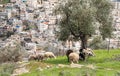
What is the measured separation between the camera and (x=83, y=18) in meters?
34.2

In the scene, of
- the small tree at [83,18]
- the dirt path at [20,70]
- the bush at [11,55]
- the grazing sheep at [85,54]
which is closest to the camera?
the dirt path at [20,70]

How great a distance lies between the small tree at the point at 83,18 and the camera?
3422 cm

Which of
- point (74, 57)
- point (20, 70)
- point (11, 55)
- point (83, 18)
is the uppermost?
point (83, 18)

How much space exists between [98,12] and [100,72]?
12482mm

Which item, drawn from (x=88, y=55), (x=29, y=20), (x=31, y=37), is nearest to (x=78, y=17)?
(x=88, y=55)

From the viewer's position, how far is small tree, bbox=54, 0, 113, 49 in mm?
34219

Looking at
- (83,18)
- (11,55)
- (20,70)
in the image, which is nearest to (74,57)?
(83,18)

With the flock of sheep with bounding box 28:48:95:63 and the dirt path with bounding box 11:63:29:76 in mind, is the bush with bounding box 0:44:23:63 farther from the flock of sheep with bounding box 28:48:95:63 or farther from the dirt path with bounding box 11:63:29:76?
the dirt path with bounding box 11:63:29:76

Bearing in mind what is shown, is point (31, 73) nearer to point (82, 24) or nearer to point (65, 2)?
point (82, 24)

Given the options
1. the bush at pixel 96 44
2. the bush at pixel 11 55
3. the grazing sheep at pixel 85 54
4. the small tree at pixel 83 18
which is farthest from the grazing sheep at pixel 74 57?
the bush at pixel 96 44

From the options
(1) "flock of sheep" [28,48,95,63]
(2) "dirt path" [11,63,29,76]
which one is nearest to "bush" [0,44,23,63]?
(1) "flock of sheep" [28,48,95,63]

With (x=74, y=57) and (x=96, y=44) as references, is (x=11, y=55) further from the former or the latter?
(x=96, y=44)

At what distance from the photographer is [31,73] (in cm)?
2456

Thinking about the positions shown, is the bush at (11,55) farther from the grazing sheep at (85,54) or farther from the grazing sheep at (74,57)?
the grazing sheep at (74,57)
